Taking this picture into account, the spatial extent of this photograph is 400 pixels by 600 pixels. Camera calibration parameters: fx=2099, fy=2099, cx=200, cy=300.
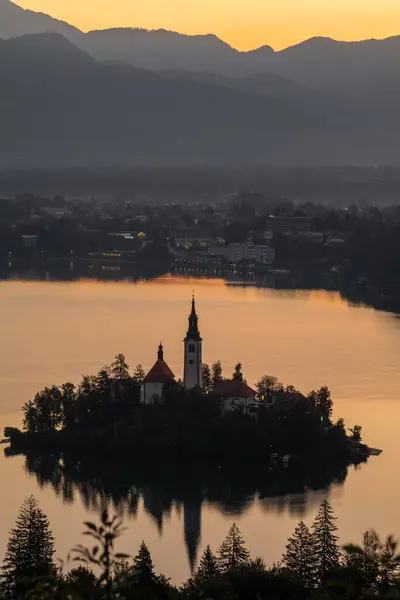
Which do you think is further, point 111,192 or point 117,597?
point 111,192

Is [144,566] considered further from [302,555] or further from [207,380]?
[207,380]

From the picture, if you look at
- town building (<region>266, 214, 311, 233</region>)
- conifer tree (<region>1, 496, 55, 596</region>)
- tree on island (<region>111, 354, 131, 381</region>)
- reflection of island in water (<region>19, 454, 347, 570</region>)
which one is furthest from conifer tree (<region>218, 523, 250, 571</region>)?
town building (<region>266, 214, 311, 233</region>)

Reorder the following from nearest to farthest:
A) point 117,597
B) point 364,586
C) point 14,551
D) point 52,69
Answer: point 117,597 < point 364,586 < point 14,551 < point 52,69

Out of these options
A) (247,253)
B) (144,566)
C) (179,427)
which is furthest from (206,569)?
(247,253)

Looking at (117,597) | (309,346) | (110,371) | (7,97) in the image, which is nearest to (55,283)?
(309,346)

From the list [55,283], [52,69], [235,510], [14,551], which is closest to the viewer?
[14,551]

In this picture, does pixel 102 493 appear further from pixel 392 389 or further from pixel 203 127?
pixel 203 127

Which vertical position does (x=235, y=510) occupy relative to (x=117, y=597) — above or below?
below
